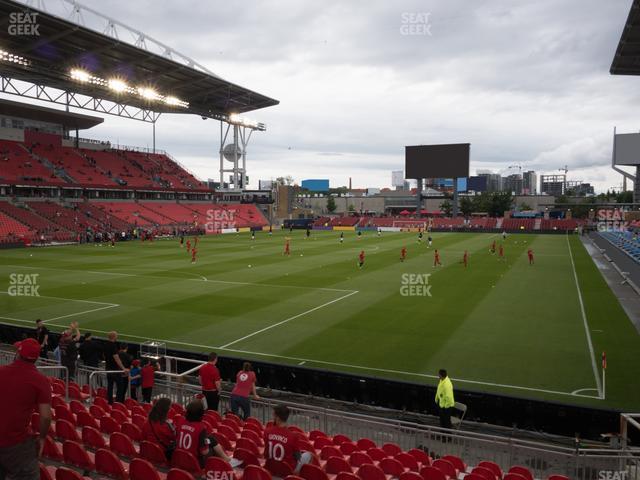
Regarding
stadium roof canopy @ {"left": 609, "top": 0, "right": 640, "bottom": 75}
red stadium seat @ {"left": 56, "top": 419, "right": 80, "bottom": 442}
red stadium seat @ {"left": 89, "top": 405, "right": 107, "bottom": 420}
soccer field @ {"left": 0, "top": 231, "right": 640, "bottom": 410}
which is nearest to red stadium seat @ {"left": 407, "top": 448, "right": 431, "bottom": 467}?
red stadium seat @ {"left": 56, "top": 419, "right": 80, "bottom": 442}

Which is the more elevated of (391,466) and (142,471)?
(142,471)

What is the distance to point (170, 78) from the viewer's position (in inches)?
2606

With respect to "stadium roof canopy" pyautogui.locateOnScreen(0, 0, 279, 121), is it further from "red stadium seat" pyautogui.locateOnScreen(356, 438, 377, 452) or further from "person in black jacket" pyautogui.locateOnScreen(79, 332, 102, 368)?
"red stadium seat" pyautogui.locateOnScreen(356, 438, 377, 452)

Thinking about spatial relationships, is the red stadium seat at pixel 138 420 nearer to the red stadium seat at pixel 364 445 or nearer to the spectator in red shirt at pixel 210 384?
the spectator in red shirt at pixel 210 384

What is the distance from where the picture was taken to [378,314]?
22609mm

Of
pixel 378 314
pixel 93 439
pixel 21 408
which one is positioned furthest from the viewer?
pixel 378 314

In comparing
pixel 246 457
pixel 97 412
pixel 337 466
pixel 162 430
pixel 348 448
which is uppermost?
pixel 162 430

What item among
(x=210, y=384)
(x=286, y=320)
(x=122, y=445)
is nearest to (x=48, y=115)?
(x=286, y=320)

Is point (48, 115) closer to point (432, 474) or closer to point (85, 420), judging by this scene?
point (85, 420)

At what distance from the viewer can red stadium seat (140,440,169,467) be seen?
659 centimetres

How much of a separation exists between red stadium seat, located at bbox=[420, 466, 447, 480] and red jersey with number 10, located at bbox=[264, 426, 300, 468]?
1.73 meters

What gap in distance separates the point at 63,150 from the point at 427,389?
78389 mm

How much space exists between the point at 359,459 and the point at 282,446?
1.52 m

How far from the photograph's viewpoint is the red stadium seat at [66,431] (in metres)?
7.89
